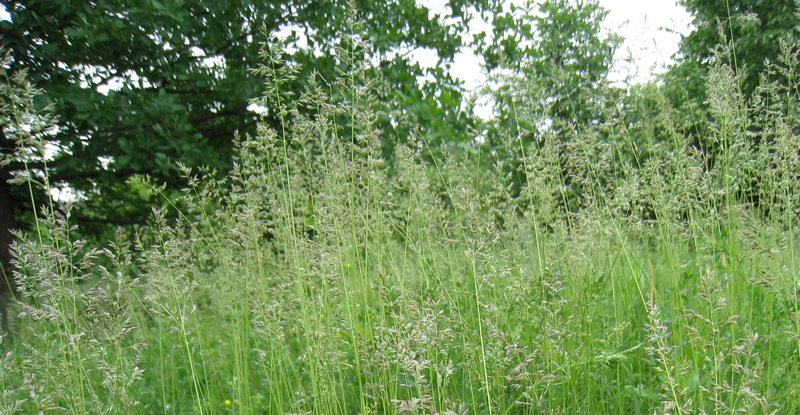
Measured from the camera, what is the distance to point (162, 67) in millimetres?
5215

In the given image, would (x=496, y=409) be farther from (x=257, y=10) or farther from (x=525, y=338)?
(x=257, y=10)

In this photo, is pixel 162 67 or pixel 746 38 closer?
pixel 162 67

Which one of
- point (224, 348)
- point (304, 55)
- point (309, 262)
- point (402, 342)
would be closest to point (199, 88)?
point (304, 55)

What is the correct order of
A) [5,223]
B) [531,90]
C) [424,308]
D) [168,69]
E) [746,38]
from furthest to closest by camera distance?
[746,38]
[5,223]
[168,69]
[531,90]
[424,308]

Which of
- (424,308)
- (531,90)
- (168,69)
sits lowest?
(424,308)

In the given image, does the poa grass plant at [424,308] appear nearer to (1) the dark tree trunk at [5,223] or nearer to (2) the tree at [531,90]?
(2) the tree at [531,90]

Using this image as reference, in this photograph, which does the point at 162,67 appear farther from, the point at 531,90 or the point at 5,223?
the point at 531,90

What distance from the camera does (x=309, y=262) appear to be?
2.19 metres

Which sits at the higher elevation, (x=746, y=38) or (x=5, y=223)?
(x=746, y=38)

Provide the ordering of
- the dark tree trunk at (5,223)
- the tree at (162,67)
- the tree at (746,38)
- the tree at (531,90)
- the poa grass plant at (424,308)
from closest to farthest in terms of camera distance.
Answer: the poa grass plant at (424,308), the tree at (531,90), the tree at (162,67), the dark tree trunk at (5,223), the tree at (746,38)

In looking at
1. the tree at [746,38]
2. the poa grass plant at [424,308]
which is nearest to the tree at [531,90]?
the poa grass plant at [424,308]

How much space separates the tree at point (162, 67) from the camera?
15.7 feet

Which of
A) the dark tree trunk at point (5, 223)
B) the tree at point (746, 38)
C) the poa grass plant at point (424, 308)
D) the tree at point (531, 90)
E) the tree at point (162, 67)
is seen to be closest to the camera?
the poa grass plant at point (424, 308)

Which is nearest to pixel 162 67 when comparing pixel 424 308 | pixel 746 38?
pixel 424 308
